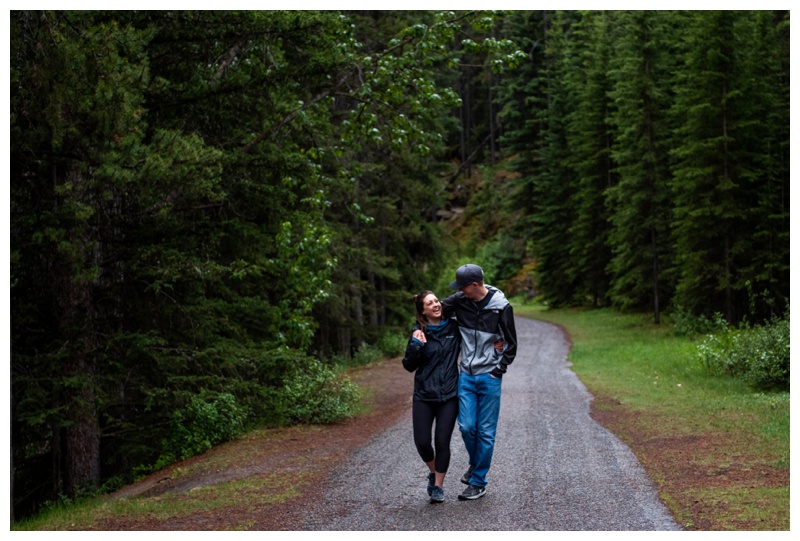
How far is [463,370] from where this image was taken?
6406 millimetres

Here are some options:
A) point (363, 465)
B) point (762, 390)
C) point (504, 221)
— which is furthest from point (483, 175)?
point (363, 465)

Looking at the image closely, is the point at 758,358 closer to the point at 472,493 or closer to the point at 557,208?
the point at 472,493

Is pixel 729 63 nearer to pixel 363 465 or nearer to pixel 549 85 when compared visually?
pixel 363 465

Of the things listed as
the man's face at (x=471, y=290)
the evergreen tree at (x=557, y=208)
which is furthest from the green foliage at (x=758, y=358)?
the evergreen tree at (x=557, y=208)

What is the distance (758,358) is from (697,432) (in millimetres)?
4260

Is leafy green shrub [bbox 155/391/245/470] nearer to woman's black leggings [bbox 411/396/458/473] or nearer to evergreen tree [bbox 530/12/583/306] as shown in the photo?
woman's black leggings [bbox 411/396/458/473]

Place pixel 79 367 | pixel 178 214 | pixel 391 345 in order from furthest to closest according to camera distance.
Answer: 1. pixel 391 345
2. pixel 178 214
3. pixel 79 367

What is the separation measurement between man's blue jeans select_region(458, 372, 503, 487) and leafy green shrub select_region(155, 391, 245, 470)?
17.3ft

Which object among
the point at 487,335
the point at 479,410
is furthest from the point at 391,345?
the point at 487,335

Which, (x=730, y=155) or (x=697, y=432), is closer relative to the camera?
(x=697, y=432)

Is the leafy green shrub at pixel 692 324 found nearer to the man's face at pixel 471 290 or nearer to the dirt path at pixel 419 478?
the dirt path at pixel 419 478

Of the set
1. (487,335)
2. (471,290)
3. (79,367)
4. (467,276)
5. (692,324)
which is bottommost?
(692,324)

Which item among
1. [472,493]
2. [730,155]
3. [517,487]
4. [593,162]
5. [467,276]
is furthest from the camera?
[593,162]

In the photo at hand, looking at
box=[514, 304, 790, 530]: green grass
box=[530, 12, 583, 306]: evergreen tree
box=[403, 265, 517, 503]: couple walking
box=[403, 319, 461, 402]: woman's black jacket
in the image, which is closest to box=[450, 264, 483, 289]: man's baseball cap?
box=[403, 265, 517, 503]: couple walking
